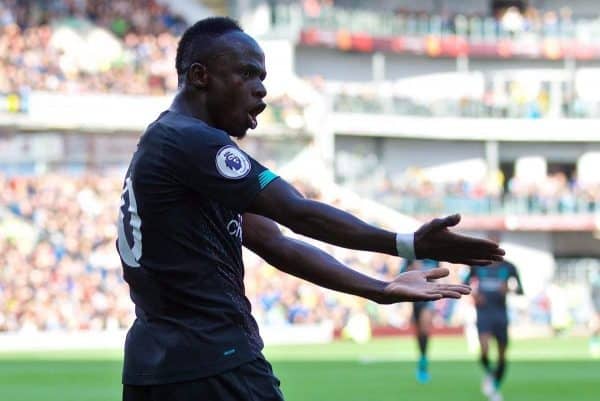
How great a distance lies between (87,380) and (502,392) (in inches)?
250

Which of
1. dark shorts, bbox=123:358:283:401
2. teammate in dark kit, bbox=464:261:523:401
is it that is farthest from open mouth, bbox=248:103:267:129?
teammate in dark kit, bbox=464:261:523:401

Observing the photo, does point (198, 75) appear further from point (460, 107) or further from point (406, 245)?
point (460, 107)

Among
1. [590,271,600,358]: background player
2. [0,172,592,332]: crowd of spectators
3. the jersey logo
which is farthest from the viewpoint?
[0,172,592,332]: crowd of spectators

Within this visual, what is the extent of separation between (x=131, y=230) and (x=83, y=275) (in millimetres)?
29263

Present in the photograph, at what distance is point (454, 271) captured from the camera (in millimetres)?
40344

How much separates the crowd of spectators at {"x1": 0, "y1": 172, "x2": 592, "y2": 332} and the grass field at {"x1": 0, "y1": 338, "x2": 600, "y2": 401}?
2.64 metres

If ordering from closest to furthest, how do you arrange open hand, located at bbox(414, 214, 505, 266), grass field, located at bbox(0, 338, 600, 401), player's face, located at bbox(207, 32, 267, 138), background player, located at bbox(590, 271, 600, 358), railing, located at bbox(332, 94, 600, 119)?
1. open hand, located at bbox(414, 214, 505, 266)
2. player's face, located at bbox(207, 32, 267, 138)
3. grass field, located at bbox(0, 338, 600, 401)
4. background player, located at bbox(590, 271, 600, 358)
5. railing, located at bbox(332, 94, 600, 119)

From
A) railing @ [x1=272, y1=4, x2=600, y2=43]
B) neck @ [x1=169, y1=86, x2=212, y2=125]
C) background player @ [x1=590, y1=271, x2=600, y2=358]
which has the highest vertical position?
railing @ [x1=272, y1=4, x2=600, y2=43]

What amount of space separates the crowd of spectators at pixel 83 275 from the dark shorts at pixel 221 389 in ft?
92.3

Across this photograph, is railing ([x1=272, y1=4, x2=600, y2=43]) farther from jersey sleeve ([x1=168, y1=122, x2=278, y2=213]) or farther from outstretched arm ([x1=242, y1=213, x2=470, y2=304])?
jersey sleeve ([x1=168, y1=122, x2=278, y2=213])

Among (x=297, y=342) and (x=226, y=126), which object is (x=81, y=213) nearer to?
(x=297, y=342)

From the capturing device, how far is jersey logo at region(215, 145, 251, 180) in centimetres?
505

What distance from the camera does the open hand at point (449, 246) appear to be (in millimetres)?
4918

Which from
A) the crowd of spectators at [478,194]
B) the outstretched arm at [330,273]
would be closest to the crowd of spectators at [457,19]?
the crowd of spectators at [478,194]
